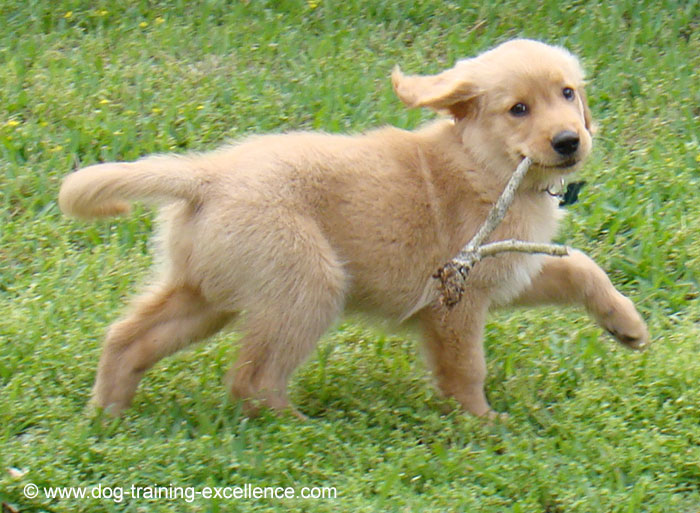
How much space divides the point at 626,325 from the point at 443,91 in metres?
1.26

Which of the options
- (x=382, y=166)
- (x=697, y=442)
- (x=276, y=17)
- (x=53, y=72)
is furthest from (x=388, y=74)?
(x=697, y=442)

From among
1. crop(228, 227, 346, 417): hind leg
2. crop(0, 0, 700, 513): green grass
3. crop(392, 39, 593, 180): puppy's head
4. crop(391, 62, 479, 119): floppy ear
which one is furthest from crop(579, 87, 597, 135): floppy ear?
crop(228, 227, 346, 417): hind leg

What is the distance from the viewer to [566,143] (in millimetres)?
4676

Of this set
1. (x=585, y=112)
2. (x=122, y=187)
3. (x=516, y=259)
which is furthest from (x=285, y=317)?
(x=585, y=112)

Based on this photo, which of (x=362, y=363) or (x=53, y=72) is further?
(x=53, y=72)

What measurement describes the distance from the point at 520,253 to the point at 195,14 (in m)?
3.93

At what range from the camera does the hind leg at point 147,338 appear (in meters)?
4.75

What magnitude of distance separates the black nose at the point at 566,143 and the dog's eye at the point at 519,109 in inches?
8.3

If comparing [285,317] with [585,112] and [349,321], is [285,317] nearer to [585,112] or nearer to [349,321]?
[349,321]

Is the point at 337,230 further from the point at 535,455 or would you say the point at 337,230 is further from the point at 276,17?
the point at 276,17


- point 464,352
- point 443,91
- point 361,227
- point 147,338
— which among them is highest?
point 443,91

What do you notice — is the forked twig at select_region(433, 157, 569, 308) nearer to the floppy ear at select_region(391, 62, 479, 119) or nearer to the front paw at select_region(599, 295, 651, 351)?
the floppy ear at select_region(391, 62, 479, 119)

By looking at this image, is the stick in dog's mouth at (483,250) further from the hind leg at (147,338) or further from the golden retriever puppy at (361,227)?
the hind leg at (147,338)

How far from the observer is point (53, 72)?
7.16 metres
